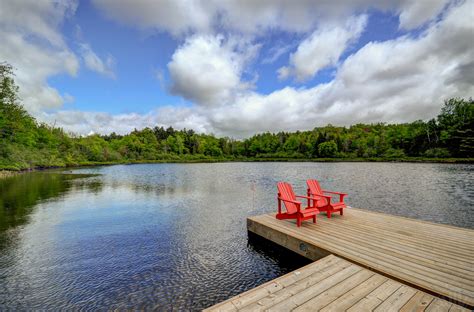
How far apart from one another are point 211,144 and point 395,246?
94.1 m

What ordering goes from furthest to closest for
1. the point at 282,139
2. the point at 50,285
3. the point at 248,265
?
A: the point at 282,139, the point at 248,265, the point at 50,285

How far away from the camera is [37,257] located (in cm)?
598

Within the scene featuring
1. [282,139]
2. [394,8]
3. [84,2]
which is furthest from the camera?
[282,139]

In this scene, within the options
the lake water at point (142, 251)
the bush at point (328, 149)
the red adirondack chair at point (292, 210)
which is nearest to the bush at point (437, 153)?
the bush at point (328, 149)

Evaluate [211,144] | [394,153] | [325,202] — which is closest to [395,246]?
[325,202]

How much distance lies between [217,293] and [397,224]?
16.8ft

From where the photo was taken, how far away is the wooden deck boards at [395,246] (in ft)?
10.5

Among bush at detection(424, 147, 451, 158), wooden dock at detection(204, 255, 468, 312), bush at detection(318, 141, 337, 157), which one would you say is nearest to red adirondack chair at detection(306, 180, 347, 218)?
wooden dock at detection(204, 255, 468, 312)

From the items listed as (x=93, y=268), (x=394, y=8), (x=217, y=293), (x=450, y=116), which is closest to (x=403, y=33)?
(x=394, y=8)

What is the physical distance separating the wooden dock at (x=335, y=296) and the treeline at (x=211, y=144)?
125ft

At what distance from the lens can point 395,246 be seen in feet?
15.0

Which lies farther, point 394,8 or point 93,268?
point 394,8

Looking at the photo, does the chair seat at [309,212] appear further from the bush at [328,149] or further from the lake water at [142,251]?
the bush at [328,149]

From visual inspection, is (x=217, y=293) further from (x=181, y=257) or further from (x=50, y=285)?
(x=50, y=285)
